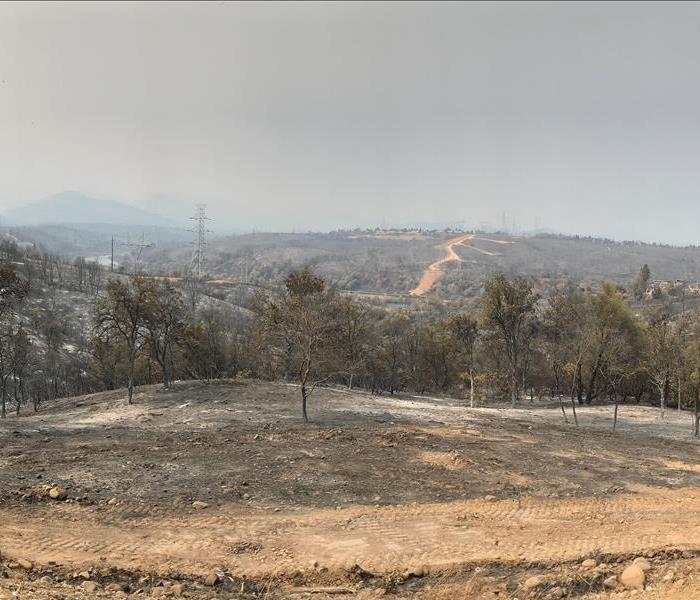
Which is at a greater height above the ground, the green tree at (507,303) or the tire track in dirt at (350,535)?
the green tree at (507,303)

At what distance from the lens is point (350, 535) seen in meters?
11.4

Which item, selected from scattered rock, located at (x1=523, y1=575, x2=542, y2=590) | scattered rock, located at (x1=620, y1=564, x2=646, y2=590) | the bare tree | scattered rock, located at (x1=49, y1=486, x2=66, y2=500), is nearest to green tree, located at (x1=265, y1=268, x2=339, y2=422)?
the bare tree

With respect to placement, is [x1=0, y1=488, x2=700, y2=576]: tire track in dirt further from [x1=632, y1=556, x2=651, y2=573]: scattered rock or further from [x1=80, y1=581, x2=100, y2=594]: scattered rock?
[x1=80, y1=581, x2=100, y2=594]: scattered rock

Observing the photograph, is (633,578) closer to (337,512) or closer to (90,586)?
(337,512)

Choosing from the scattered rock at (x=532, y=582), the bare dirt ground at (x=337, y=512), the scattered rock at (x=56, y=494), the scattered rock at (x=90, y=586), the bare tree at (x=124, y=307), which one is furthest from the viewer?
the bare tree at (x=124, y=307)

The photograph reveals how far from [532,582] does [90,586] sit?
7.47 m

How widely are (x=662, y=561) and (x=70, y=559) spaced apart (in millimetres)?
11125

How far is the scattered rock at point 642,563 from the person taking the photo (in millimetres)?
9336

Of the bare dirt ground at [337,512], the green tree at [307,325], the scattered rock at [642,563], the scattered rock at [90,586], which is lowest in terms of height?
the bare dirt ground at [337,512]

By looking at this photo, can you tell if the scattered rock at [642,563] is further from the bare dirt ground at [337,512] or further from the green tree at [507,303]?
the green tree at [507,303]

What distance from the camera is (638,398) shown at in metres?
46.0

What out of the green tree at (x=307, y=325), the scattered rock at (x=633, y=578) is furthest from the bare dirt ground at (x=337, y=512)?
the green tree at (x=307, y=325)

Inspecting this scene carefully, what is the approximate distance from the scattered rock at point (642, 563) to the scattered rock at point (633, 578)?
154 mm

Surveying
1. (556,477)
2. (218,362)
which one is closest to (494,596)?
(556,477)
